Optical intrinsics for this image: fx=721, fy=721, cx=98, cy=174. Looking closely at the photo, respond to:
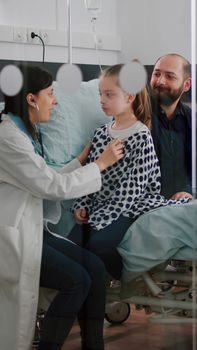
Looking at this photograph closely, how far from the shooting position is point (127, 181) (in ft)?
7.00

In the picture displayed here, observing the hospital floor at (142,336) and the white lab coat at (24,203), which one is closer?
the white lab coat at (24,203)

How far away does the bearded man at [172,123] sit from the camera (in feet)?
7.07

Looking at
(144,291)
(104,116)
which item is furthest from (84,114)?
(144,291)

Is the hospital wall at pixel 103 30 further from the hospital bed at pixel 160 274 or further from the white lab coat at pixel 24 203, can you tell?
the hospital bed at pixel 160 274

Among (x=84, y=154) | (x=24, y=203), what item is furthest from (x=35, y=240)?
(x=84, y=154)

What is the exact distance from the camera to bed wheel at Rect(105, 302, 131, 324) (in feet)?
7.08

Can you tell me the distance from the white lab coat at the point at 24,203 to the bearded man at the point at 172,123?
8.4 inches

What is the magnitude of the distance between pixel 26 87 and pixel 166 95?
423 mm

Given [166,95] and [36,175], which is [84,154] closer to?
[36,175]

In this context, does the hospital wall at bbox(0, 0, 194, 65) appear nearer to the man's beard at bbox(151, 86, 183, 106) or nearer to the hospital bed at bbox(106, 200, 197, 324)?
the man's beard at bbox(151, 86, 183, 106)

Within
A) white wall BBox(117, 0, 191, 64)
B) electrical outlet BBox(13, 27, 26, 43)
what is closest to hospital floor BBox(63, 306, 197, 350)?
white wall BBox(117, 0, 191, 64)

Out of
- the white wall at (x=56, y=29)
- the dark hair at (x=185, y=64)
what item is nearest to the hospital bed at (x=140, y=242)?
the white wall at (x=56, y=29)

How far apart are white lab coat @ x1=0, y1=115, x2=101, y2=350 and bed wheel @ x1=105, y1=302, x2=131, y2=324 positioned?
8.8 inches

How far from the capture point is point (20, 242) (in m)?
2.12
